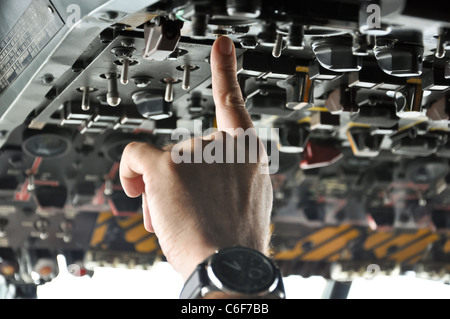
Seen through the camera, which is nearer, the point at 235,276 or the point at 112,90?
the point at 235,276

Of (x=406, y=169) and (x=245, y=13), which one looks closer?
(x=245, y=13)

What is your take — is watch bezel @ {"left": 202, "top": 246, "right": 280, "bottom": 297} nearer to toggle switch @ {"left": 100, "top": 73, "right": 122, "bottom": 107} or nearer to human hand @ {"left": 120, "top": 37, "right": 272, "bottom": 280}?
human hand @ {"left": 120, "top": 37, "right": 272, "bottom": 280}

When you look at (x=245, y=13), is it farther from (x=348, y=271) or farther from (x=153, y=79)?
(x=348, y=271)

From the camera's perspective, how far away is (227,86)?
236cm

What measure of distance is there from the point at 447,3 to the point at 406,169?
8.10 ft

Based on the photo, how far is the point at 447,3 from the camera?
225 centimetres

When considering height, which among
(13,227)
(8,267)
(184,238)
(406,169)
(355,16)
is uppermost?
(355,16)

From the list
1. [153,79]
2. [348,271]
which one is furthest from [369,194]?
[153,79]

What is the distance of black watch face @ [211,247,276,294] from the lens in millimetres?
2166

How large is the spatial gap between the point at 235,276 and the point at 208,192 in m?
0.23

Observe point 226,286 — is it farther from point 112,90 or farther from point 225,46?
point 112,90

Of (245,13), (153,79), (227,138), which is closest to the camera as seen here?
(245,13)

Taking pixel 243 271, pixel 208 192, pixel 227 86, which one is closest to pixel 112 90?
pixel 227 86

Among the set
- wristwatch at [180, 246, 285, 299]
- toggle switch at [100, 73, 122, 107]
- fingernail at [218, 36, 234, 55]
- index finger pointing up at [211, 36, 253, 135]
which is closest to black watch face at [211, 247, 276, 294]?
wristwatch at [180, 246, 285, 299]
